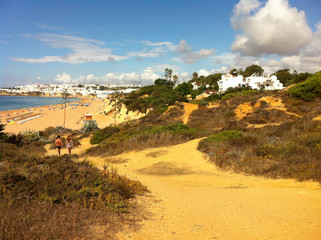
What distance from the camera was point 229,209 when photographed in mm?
5496

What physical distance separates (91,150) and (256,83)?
198ft

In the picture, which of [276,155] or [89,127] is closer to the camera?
[276,155]

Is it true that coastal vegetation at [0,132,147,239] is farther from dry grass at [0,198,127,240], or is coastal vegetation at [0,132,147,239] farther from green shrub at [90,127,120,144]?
green shrub at [90,127,120,144]

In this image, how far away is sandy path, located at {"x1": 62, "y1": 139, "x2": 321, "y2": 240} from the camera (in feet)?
13.8

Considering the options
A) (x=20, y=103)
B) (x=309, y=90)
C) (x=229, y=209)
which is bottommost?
(x=229, y=209)

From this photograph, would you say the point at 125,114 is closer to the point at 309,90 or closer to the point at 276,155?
the point at 309,90

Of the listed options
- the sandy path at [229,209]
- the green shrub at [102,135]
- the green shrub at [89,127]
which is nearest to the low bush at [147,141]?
the green shrub at [102,135]

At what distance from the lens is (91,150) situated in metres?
16.7

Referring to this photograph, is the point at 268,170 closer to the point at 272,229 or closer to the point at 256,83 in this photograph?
the point at 272,229

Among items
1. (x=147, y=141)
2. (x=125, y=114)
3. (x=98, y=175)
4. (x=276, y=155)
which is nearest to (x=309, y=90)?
(x=147, y=141)

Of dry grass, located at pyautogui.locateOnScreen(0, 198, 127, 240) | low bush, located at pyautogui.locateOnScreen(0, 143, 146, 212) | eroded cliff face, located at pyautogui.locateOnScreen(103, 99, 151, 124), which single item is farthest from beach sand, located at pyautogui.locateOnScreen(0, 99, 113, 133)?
dry grass, located at pyautogui.locateOnScreen(0, 198, 127, 240)

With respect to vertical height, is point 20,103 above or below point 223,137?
below

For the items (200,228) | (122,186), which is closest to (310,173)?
(200,228)

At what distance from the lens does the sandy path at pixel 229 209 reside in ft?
13.8
